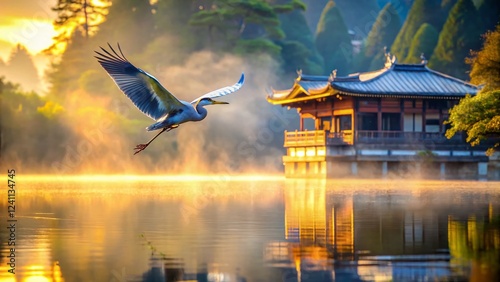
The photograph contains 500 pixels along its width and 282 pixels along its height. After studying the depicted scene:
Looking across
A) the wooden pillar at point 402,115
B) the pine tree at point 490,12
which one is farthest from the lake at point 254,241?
the pine tree at point 490,12

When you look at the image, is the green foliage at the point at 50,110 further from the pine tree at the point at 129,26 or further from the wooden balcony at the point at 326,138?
the wooden balcony at the point at 326,138

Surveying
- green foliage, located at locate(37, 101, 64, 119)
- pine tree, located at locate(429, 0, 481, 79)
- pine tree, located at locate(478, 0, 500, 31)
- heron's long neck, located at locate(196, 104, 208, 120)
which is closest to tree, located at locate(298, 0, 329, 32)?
pine tree, located at locate(478, 0, 500, 31)

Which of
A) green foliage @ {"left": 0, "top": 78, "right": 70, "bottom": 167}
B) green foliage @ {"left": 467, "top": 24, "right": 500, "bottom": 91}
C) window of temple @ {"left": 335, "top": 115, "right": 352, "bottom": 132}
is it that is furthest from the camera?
green foliage @ {"left": 0, "top": 78, "right": 70, "bottom": 167}

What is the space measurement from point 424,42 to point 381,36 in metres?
12.5

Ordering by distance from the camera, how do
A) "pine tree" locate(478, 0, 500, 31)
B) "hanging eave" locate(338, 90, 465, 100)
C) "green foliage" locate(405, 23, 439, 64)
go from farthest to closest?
"pine tree" locate(478, 0, 500, 31) < "green foliage" locate(405, 23, 439, 64) < "hanging eave" locate(338, 90, 465, 100)

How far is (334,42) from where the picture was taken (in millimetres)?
76625

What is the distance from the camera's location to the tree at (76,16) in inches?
2407

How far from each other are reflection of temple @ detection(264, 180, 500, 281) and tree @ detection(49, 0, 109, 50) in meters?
45.8

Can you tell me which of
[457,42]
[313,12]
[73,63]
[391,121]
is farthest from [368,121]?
[313,12]

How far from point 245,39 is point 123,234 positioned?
166 ft

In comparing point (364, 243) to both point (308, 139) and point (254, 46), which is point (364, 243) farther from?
point (254, 46)

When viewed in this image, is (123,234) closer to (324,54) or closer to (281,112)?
(281,112)

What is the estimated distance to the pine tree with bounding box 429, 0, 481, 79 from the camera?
59781 millimetres

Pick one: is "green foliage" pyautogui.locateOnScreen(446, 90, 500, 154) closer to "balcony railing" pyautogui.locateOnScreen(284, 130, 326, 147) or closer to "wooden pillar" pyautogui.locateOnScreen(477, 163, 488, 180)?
"balcony railing" pyautogui.locateOnScreen(284, 130, 326, 147)
